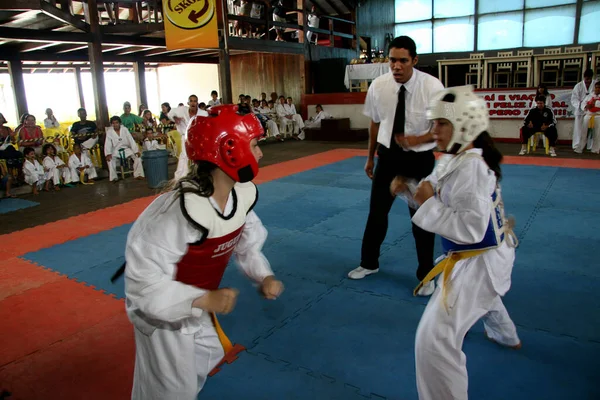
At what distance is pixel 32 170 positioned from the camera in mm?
7949

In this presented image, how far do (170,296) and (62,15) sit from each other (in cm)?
872

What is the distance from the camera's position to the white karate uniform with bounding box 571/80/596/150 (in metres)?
10.0

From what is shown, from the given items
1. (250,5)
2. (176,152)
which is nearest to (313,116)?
(250,5)

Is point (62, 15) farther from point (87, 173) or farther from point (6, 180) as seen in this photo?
point (6, 180)

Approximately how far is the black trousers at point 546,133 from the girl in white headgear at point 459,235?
8.88 m

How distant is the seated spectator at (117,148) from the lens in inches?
346

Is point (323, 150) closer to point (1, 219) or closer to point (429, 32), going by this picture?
point (1, 219)

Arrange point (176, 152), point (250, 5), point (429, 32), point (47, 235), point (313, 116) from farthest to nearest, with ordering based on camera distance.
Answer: point (429, 32) → point (313, 116) → point (250, 5) → point (176, 152) → point (47, 235)

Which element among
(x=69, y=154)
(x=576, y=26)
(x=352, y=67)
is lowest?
(x=69, y=154)

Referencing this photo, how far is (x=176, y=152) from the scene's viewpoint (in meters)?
10.8

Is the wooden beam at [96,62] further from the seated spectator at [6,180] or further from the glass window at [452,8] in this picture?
the glass window at [452,8]

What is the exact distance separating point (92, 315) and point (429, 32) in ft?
60.8

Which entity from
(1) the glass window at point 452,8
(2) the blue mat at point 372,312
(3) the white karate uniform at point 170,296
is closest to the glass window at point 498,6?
(1) the glass window at point 452,8

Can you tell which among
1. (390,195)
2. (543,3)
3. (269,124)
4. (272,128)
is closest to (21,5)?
(390,195)
